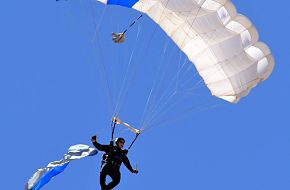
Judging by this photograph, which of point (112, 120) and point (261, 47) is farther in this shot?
point (261, 47)

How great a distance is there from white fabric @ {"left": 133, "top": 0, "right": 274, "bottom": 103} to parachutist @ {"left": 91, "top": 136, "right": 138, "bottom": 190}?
329 cm

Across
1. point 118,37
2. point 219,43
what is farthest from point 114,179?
point 219,43

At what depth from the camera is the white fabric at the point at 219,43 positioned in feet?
75.4

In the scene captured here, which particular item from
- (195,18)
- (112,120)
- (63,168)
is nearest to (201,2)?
(195,18)

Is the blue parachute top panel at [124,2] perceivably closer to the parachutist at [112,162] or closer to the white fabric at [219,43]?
the white fabric at [219,43]

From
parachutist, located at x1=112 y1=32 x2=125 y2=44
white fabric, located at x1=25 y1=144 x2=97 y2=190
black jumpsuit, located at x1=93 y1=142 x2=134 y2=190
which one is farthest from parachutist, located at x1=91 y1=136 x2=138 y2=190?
parachutist, located at x1=112 y1=32 x2=125 y2=44

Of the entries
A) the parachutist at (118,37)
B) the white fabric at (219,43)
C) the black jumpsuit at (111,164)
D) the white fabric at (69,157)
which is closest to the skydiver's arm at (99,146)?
the black jumpsuit at (111,164)

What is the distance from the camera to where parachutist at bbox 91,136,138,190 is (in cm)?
2203

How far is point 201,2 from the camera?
2270cm

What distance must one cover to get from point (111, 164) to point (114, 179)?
365 mm

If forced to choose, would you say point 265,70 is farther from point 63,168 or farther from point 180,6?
point 63,168

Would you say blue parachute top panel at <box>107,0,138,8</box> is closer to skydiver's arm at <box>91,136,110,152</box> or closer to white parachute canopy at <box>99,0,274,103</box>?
white parachute canopy at <box>99,0,274,103</box>

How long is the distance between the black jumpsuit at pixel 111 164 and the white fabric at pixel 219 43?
3381 millimetres

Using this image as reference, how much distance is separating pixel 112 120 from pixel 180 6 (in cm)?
316
